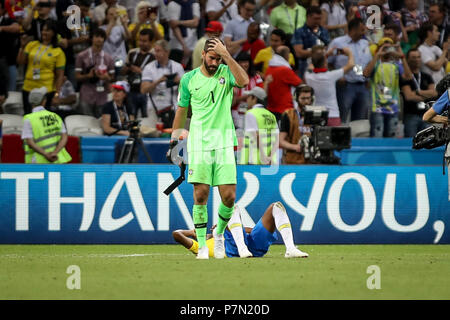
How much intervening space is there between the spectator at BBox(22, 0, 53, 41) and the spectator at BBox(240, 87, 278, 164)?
4.53m

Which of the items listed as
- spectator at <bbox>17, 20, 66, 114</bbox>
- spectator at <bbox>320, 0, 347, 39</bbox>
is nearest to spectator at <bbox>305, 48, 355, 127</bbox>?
spectator at <bbox>320, 0, 347, 39</bbox>

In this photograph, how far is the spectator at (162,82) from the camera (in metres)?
16.0

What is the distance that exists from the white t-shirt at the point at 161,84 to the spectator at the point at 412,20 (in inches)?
199

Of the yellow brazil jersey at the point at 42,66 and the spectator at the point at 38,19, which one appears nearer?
the yellow brazil jersey at the point at 42,66

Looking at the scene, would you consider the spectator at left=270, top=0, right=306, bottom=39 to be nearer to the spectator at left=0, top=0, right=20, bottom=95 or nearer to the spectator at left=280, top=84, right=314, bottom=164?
the spectator at left=280, top=84, right=314, bottom=164

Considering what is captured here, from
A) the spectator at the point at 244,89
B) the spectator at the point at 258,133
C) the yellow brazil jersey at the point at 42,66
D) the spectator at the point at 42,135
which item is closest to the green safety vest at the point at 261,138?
the spectator at the point at 258,133

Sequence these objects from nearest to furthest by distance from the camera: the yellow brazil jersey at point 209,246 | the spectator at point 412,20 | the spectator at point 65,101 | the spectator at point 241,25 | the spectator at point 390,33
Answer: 1. the yellow brazil jersey at point 209,246
2. the spectator at point 65,101
3. the spectator at point 390,33
4. the spectator at point 241,25
5. the spectator at point 412,20

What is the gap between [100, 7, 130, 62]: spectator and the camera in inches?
666

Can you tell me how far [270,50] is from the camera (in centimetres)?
1631

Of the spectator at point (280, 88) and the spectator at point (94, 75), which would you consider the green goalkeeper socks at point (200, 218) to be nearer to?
the spectator at point (280, 88)

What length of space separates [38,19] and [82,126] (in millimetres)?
2204

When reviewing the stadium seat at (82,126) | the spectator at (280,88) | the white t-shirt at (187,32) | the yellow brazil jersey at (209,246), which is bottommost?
the yellow brazil jersey at (209,246)
